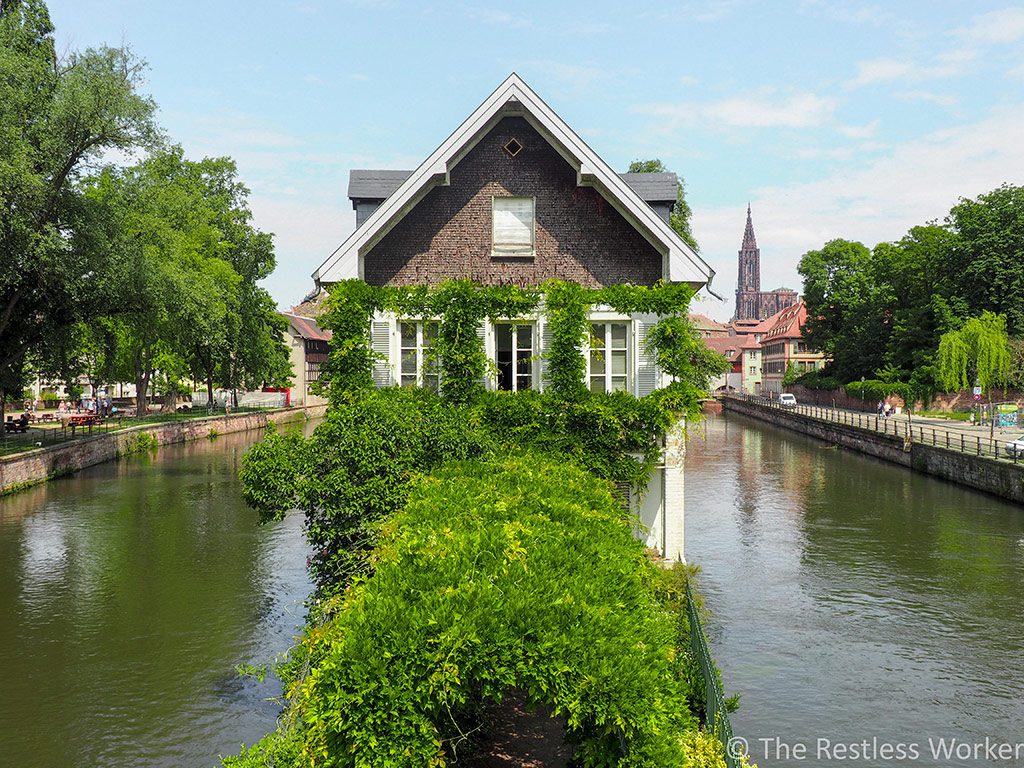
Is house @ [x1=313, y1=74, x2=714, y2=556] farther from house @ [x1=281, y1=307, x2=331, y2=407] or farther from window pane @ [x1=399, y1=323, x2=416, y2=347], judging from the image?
house @ [x1=281, y1=307, x2=331, y2=407]

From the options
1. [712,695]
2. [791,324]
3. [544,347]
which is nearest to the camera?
[712,695]

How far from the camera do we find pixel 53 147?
1200 inches

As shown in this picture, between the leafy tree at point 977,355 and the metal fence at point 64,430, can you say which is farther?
the leafy tree at point 977,355

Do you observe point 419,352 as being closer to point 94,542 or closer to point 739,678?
point 739,678

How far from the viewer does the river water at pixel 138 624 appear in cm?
1286

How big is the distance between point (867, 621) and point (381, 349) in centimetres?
1239

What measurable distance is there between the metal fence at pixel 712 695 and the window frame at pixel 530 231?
8253mm

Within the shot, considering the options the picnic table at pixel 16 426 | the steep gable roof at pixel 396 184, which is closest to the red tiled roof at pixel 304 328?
the picnic table at pixel 16 426

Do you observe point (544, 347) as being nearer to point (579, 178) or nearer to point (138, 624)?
point (579, 178)

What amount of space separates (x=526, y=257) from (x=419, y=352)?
306 centimetres

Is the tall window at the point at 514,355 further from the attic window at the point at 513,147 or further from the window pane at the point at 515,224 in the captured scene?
the attic window at the point at 513,147

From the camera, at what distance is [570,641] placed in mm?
6352

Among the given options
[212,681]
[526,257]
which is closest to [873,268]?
[526,257]

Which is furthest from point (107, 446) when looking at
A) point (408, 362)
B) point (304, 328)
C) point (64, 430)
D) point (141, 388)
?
point (304, 328)
